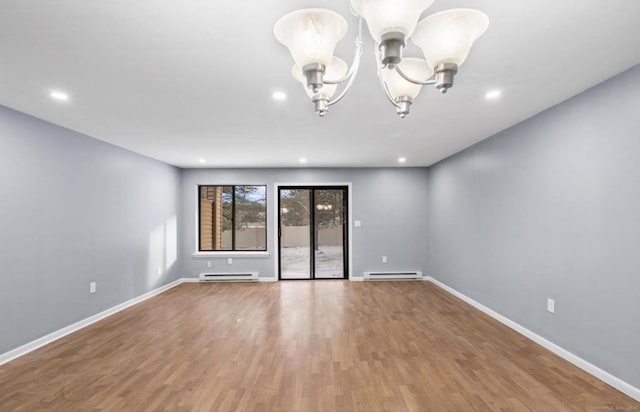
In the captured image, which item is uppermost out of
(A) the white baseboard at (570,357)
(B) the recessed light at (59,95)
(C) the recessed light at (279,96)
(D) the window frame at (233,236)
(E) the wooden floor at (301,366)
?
(B) the recessed light at (59,95)

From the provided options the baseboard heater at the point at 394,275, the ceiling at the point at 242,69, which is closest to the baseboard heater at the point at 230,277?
the baseboard heater at the point at 394,275

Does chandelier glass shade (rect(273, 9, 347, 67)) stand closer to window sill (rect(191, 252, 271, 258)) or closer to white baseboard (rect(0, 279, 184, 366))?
white baseboard (rect(0, 279, 184, 366))

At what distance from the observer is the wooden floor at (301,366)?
7.09 ft

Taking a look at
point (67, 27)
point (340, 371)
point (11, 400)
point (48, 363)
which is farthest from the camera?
point (48, 363)

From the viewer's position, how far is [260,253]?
6.16m

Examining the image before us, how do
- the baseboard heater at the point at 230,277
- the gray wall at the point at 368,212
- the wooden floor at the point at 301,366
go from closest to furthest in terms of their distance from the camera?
the wooden floor at the point at 301,366
the baseboard heater at the point at 230,277
the gray wall at the point at 368,212

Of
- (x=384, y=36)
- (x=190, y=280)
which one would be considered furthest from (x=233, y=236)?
(x=384, y=36)

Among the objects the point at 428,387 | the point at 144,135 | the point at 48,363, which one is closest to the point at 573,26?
the point at 428,387

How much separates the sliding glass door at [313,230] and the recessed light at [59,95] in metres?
3.98

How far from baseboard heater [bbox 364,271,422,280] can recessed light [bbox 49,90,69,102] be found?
209 inches

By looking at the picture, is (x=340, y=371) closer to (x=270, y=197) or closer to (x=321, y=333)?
(x=321, y=333)

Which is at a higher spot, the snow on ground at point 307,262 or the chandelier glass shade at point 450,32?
the chandelier glass shade at point 450,32

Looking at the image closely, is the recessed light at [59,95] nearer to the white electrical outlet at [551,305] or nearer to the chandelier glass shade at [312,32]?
the chandelier glass shade at [312,32]

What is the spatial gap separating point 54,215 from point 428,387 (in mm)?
4127
